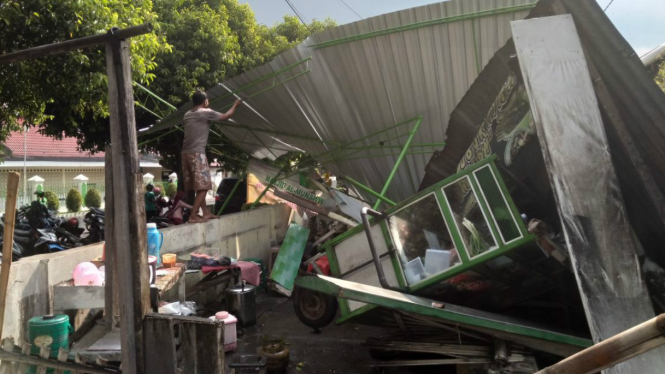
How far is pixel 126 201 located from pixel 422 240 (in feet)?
9.36

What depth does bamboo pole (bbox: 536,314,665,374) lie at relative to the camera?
1426mm

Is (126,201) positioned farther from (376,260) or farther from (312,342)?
(312,342)

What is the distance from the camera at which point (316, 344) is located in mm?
5465

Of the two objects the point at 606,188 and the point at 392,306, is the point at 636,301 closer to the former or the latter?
the point at 606,188

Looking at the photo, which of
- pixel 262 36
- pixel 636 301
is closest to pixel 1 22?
pixel 636 301

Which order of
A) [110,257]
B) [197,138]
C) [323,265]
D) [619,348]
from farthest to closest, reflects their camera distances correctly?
[323,265] < [197,138] < [110,257] < [619,348]

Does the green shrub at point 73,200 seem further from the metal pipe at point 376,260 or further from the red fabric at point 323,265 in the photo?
the metal pipe at point 376,260

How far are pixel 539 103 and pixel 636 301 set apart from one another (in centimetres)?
142

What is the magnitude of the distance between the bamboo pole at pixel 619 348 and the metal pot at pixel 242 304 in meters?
4.72

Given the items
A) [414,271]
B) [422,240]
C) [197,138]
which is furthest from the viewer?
[197,138]

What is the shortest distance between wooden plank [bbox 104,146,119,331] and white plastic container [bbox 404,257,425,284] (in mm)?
2513

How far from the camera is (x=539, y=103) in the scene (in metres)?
3.29

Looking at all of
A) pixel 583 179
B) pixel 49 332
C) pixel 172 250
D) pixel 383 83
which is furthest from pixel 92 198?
pixel 583 179

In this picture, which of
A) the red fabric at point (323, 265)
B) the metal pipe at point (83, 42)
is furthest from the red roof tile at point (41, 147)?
the metal pipe at point (83, 42)
